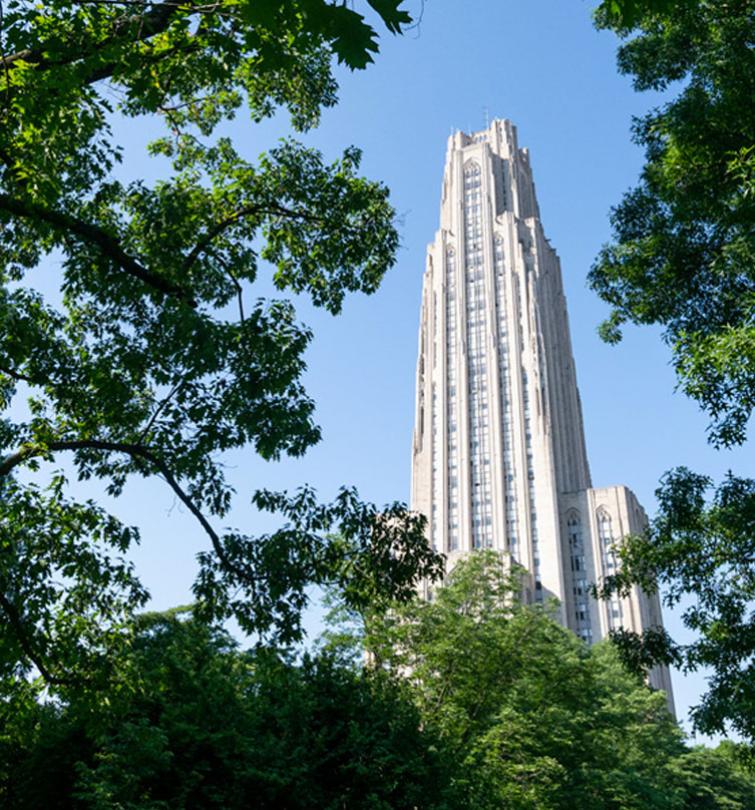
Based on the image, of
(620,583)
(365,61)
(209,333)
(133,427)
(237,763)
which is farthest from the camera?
(237,763)

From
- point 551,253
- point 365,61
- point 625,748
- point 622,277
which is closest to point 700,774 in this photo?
point 625,748

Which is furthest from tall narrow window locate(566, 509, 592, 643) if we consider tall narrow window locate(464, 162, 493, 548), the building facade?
tall narrow window locate(464, 162, 493, 548)

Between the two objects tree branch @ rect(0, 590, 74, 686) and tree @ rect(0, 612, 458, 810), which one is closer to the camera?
tree branch @ rect(0, 590, 74, 686)

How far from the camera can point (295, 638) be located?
10117mm

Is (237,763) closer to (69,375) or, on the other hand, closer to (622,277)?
(69,375)

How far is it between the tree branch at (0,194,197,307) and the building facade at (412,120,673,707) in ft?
258

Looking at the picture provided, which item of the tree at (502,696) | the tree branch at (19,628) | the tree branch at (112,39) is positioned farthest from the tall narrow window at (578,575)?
the tree branch at (112,39)

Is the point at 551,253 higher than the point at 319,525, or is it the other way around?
the point at 551,253

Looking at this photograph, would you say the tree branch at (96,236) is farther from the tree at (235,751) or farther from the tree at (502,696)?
the tree at (502,696)

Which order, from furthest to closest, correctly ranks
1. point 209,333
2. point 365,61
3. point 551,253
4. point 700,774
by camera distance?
point 551,253
point 700,774
point 209,333
point 365,61

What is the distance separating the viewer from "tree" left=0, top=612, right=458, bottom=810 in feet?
51.1

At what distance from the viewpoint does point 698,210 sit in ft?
38.0

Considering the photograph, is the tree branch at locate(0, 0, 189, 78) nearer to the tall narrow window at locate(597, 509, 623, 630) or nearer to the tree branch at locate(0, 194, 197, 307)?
the tree branch at locate(0, 194, 197, 307)

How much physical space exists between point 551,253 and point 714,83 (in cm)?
10828
